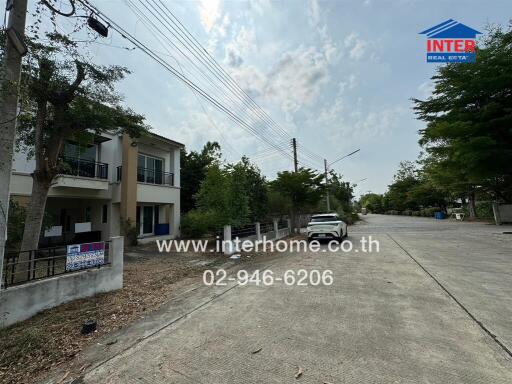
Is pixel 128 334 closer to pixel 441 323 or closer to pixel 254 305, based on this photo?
pixel 254 305

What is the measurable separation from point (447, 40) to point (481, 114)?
694 centimetres

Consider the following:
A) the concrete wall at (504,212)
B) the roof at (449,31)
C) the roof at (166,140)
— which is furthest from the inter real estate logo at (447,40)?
the roof at (166,140)

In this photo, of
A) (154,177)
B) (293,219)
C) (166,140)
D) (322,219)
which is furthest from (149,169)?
(293,219)

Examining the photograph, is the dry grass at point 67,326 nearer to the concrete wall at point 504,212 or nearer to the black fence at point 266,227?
the black fence at point 266,227

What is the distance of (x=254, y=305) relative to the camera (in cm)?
456

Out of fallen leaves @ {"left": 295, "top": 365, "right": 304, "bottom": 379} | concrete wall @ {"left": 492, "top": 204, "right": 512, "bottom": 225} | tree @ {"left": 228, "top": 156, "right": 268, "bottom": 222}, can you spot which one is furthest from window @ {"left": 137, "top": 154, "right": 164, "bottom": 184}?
concrete wall @ {"left": 492, "top": 204, "right": 512, "bottom": 225}

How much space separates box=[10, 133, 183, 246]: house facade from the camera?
1167 centimetres

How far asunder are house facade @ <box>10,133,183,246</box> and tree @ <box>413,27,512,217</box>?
18016 mm

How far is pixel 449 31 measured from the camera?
13195 mm

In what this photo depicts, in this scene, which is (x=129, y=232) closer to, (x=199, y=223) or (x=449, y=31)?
(x=199, y=223)

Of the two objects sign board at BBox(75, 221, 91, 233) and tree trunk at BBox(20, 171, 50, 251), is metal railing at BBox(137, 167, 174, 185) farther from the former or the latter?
tree trunk at BBox(20, 171, 50, 251)

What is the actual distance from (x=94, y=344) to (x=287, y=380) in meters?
2.70

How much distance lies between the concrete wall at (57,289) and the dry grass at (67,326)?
0.13 m

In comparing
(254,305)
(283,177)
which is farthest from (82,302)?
(283,177)
